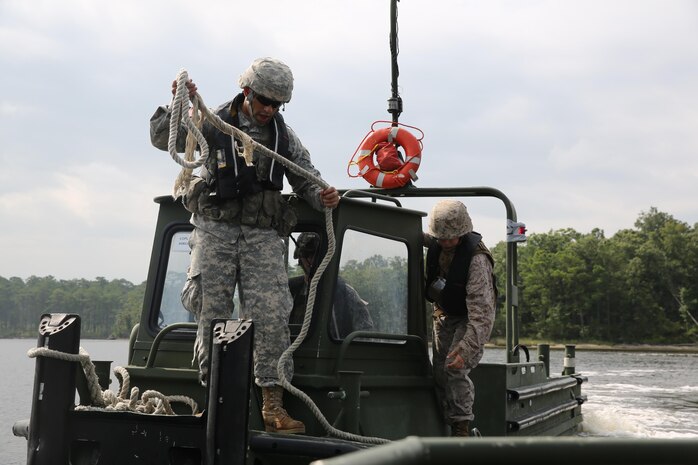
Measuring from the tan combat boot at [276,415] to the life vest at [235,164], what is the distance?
1130 millimetres

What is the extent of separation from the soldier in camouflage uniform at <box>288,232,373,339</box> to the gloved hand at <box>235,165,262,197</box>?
743mm

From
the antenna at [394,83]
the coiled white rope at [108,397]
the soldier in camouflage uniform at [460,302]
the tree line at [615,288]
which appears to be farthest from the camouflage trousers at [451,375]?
the tree line at [615,288]

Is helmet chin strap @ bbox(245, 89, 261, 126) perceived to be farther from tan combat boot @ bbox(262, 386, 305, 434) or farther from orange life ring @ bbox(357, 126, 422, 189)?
orange life ring @ bbox(357, 126, 422, 189)

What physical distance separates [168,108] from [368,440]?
2.09 meters

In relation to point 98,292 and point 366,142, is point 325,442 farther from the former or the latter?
point 98,292

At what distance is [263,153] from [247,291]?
2.66 ft

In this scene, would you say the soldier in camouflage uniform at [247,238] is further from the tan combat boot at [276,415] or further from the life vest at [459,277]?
the life vest at [459,277]

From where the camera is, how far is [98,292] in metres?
109

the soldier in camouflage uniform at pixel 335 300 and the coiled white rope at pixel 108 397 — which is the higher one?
the soldier in camouflage uniform at pixel 335 300

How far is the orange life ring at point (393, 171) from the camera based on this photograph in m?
7.18

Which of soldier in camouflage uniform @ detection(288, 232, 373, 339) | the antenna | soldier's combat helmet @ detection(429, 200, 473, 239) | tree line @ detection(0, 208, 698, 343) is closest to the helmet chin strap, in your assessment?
soldier in camouflage uniform @ detection(288, 232, 373, 339)

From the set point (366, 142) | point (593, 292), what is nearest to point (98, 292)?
point (593, 292)

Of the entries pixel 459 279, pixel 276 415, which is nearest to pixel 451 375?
pixel 459 279

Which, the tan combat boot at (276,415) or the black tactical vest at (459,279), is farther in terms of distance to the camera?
the black tactical vest at (459,279)
